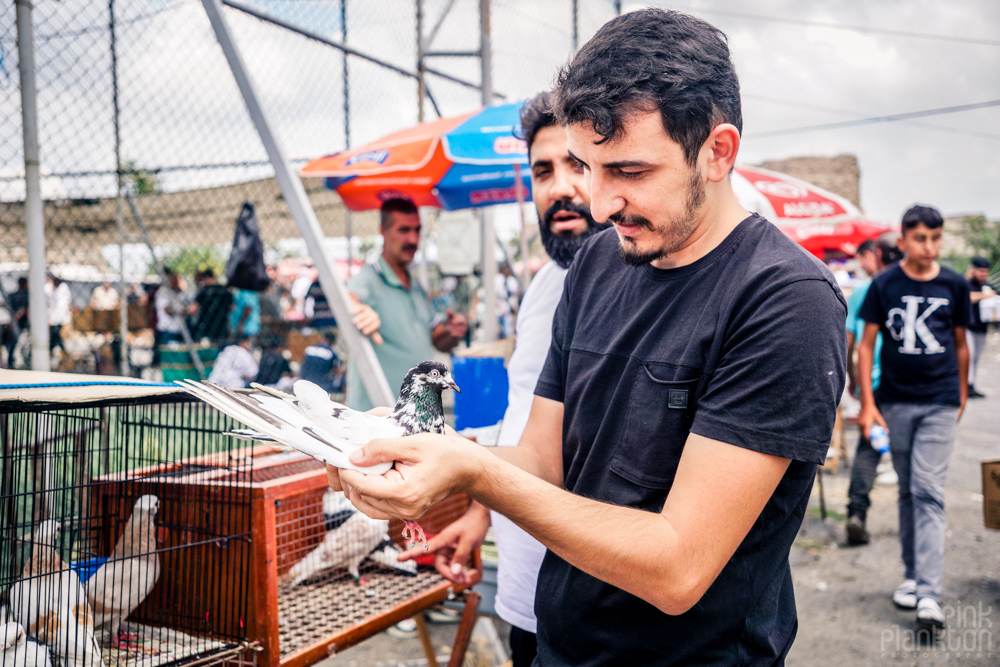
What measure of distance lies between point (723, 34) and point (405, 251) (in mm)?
3568

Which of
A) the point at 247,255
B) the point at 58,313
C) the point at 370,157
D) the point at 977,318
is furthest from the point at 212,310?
the point at 977,318

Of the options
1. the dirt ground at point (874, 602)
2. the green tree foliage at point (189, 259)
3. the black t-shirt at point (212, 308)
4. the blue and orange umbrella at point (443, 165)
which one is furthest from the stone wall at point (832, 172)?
the blue and orange umbrella at point (443, 165)

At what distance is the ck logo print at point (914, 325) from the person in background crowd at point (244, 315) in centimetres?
758

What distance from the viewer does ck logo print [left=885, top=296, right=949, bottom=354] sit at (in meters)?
4.21

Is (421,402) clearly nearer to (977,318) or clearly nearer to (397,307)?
(397,307)

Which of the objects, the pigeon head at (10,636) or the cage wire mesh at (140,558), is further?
the cage wire mesh at (140,558)

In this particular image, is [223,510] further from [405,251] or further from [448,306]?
[448,306]

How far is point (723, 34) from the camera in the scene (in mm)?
1315

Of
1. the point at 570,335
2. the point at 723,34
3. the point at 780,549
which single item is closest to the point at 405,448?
the point at 570,335

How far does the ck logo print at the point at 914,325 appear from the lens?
4.21 metres

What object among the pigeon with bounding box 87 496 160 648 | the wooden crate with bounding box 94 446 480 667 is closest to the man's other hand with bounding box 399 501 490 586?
the wooden crate with bounding box 94 446 480 667

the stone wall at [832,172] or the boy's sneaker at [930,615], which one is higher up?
the stone wall at [832,172]

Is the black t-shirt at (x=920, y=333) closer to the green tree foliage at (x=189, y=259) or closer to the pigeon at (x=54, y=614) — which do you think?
the pigeon at (x=54, y=614)

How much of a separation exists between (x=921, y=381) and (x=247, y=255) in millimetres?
5730
